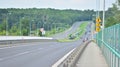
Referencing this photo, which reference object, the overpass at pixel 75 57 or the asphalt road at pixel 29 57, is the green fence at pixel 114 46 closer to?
the overpass at pixel 75 57

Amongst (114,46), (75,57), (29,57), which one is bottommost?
(29,57)

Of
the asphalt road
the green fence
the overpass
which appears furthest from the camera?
the asphalt road

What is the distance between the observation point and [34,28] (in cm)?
19400

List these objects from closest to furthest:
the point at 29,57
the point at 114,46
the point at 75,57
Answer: the point at 114,46 < the point at 75,57 < the point at 29,57

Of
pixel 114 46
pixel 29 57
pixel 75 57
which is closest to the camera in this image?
pixel 114 46

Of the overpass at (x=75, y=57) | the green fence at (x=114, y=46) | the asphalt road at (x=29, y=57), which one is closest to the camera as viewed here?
the green fence at (x=114, y=46)

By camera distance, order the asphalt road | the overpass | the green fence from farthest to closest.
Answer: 1. the asphalt road
2. the overpass
3. the green fence

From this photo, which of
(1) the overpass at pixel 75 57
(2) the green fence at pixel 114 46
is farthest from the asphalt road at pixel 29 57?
(2) the green fence at pixel 114 46

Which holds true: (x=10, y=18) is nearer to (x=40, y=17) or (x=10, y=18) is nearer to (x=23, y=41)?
(x=40, y=17)

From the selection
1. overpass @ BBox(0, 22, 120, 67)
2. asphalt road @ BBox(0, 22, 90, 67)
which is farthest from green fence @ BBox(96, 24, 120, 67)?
asphalt road @ BBox(0, 22, 90, 67)

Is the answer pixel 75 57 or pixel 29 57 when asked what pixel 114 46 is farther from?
pixel 29 57

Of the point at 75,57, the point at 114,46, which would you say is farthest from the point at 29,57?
the point at 114,46

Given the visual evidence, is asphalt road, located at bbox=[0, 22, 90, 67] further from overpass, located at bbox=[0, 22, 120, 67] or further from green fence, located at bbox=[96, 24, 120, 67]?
green fence, located at bbox=[96, 24, 120, 67]

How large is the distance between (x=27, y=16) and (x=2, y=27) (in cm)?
1585
